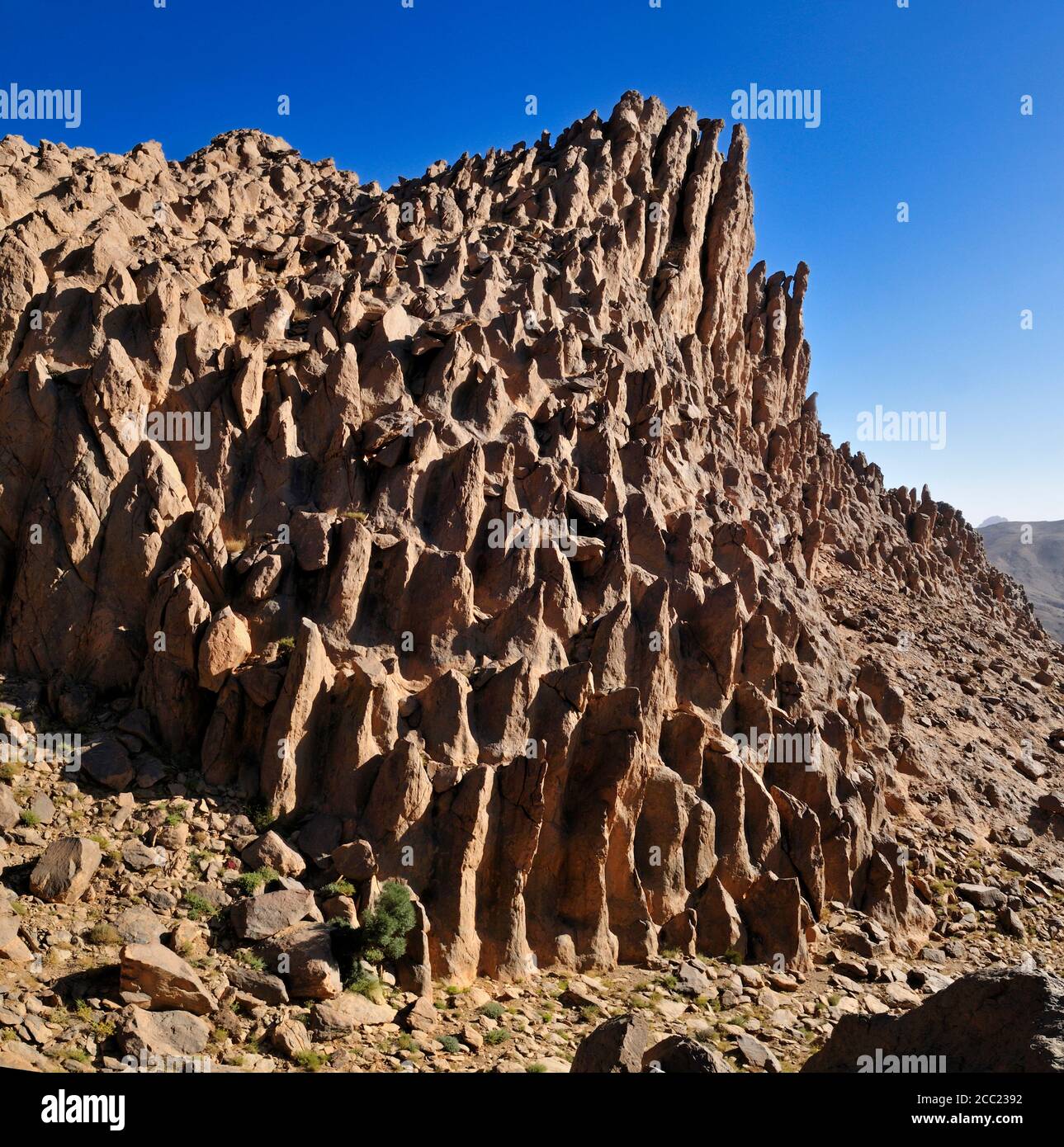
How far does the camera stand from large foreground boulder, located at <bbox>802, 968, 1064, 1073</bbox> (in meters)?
8.97

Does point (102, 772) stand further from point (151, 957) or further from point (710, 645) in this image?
point (710, 645)

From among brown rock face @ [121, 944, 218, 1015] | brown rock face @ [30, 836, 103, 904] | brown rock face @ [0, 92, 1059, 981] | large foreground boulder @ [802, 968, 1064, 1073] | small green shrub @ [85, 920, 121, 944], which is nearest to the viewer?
large foreground boulder @ [802, 968, 1064, 1073]

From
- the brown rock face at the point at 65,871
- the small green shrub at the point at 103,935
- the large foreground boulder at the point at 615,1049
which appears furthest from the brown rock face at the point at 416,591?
the large foreground boulder at the point at 615,1049

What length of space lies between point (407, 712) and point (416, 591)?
4187 mm

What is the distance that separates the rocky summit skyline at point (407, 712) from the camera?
15990 mm

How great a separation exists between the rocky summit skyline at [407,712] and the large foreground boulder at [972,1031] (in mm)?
65

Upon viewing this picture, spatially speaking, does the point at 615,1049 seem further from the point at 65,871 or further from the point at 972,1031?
the point at 65,871

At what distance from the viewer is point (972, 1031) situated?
9.66 meters

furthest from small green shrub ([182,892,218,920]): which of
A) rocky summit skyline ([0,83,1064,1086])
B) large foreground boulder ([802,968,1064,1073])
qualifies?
large foreground boulder ([802,968,1064,1073])

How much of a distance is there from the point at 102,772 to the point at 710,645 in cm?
2000

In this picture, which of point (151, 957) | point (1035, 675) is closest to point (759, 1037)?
point (151, 957)

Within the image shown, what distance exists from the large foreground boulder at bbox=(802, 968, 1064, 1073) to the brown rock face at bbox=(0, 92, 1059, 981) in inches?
408

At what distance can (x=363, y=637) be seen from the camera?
23375mm

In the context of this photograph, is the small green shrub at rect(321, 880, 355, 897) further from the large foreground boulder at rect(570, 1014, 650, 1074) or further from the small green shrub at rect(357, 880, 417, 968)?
the large foreground boulder at rect(570, 1014, 650, 1074)
